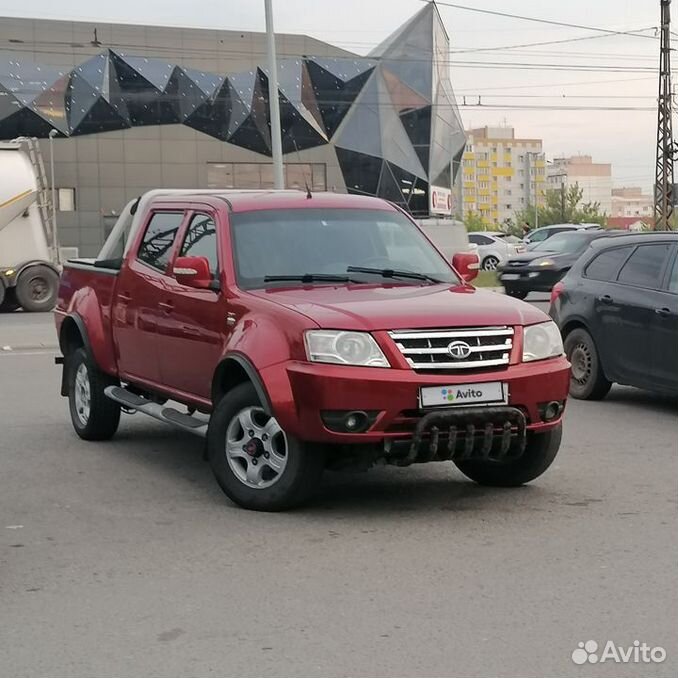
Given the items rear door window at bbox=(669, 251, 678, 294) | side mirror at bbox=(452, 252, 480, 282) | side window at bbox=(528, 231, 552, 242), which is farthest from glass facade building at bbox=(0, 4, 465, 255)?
side mirror at bbox=(452, 252, 480, 282)

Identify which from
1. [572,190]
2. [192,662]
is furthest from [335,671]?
[572,190]

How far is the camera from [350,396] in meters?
6.43

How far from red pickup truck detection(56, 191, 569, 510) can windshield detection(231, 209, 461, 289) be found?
0.03ft

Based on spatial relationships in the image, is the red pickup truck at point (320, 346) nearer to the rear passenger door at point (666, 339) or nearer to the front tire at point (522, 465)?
the front tire at point (522, 465)

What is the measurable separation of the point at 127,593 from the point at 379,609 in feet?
3.58

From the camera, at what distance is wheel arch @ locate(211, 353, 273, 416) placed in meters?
6.67

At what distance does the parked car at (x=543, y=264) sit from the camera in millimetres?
28016

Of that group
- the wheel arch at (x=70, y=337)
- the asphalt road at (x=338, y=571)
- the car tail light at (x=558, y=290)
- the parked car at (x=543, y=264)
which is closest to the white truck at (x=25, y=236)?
the parked car at (x=543, y=264)

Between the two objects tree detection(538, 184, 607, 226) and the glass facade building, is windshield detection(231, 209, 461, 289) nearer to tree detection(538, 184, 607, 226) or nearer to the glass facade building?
the glass facade building

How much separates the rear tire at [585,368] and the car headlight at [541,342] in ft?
15.1

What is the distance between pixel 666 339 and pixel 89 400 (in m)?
4.75

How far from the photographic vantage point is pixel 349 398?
6.42 meters

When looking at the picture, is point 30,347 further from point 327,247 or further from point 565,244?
point 565,244

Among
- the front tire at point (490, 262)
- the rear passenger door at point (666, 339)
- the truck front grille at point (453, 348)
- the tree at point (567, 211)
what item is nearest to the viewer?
the truck front grille at point (453, 348)
